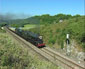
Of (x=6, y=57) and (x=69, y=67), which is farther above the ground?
(x=6, y=57)

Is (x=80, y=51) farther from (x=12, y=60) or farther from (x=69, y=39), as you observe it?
(x=12, y=60)

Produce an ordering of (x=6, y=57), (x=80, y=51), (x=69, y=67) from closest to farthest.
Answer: (x=6, y=57), (x=69, y=67), (x=80, y=51)

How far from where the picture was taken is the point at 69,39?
27.8 m

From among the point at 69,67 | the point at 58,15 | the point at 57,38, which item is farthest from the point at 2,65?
the point at 58,15

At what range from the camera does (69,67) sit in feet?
58.0

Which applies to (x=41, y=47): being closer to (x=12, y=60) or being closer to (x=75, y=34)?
(x=75, y=34)

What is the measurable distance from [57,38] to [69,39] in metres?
4.22

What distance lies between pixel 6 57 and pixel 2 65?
60 cm

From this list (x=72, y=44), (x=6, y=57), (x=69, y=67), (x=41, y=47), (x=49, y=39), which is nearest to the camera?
(x=6, y=57)

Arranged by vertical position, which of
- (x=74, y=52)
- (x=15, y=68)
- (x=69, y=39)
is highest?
(x=15, y=68)

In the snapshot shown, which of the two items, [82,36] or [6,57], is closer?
[6,57]

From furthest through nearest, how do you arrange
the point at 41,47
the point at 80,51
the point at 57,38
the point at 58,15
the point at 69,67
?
the point at 58,15
the point at 57,38
the point at 41,47
the point at 80,51
the point at 69,67

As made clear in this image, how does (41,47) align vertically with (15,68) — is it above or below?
below

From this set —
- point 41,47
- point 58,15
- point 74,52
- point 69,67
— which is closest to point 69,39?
point 74,52
